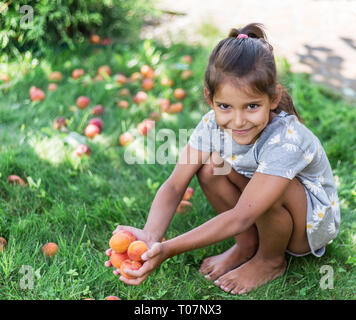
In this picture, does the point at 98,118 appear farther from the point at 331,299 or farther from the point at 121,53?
the point at 331,299

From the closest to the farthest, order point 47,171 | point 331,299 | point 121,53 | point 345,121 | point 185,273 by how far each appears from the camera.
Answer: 1. point 331,299
2. point 185,273
3. point 47,171
4. point 345,121
5. point 121,53

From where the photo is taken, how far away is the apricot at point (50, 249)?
2.35 m

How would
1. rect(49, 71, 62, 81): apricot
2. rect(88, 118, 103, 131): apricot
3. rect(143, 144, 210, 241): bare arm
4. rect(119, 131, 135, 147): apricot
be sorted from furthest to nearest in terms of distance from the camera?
rect(49, 71, 62, 81): apricot
rect(88, 118, 103, 131): apricot
rect(119, 131, 135, 147): apricot
rect(143, 144, 210, 241): bare arm

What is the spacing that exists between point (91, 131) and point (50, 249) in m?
1.18

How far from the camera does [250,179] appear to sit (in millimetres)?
2166

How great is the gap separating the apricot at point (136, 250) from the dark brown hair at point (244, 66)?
67 cm

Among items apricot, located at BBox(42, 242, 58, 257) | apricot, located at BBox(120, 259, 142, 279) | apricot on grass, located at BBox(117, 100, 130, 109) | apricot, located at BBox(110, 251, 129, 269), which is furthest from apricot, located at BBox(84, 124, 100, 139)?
apricot, located at BBox(120, 259, 142, 279)

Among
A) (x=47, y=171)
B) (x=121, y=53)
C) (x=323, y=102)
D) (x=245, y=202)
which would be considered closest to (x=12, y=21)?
(x=121, y=53)

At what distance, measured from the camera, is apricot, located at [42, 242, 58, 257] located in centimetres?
235

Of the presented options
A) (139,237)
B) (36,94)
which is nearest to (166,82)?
(36,94)

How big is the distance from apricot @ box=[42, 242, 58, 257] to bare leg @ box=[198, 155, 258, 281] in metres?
0.70

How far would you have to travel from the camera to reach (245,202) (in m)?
1.97

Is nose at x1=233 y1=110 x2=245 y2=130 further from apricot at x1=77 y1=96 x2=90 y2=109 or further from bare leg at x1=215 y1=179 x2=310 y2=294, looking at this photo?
apricot at x1=77 y1=96 x2=90 y2=109

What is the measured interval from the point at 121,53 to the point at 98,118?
43.9 inches
